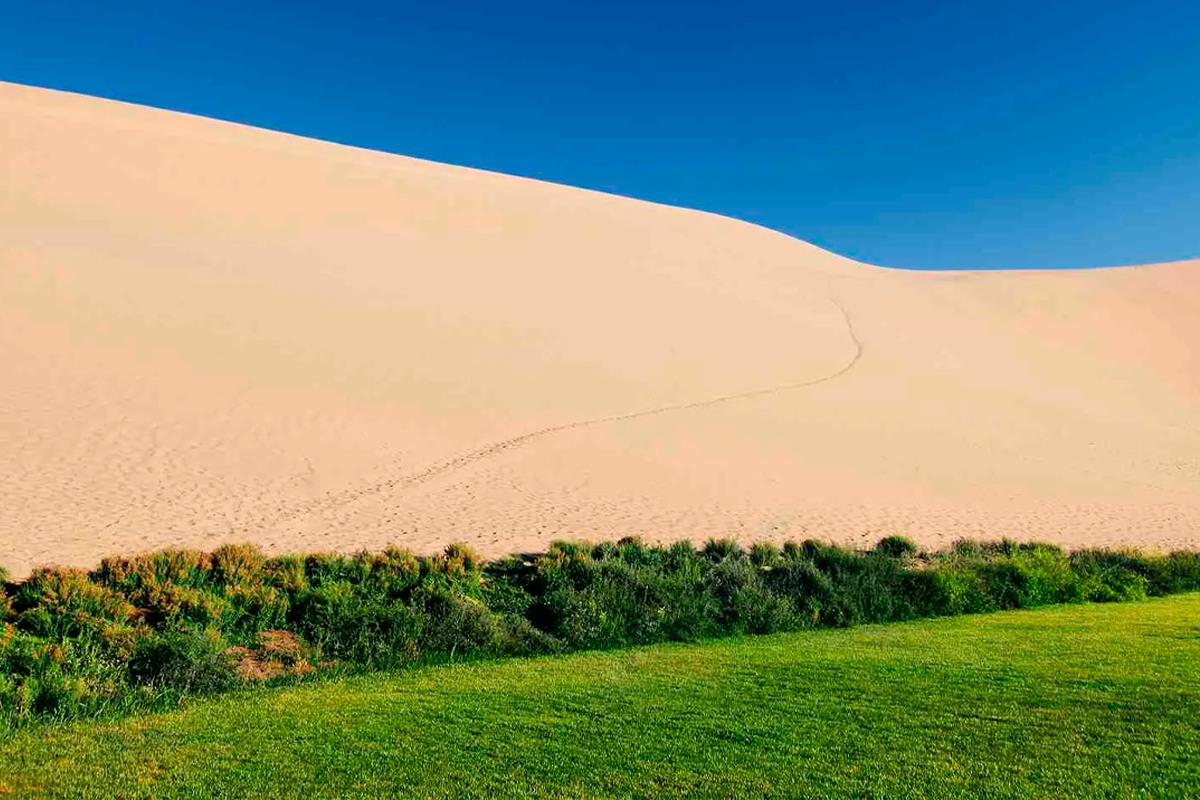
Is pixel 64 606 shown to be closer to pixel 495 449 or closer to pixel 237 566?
pixel 237 566

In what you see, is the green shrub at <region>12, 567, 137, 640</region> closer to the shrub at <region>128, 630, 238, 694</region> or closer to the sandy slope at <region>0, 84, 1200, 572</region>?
the shrub at <region>128, 630, 238, 694</region>

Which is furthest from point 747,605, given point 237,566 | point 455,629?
point 237,566

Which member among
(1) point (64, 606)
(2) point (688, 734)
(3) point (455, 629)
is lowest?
(2) point (688, 734)

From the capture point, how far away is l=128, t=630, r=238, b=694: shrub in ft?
21.8

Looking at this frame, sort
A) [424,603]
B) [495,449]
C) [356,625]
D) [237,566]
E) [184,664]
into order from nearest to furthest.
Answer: [184,664] < [356,625] < [424,603] < [237,566] < [495,449]

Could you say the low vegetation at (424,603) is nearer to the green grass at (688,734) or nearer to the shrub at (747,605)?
the shrub at (747,605)

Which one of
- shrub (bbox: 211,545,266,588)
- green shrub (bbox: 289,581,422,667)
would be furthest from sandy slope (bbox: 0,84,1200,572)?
green shrub (bbox: 289,581,422,667)

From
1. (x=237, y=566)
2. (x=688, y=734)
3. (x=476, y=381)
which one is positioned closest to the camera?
(x=688, y=734)

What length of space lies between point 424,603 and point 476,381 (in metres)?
14.6

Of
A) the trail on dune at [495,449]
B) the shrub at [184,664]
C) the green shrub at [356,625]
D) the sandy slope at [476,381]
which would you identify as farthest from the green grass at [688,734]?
the trail on dune at [495,449]

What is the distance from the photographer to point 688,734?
5238 millimetres

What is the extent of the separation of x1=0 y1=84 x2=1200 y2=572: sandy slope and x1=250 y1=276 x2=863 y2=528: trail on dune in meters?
0.09

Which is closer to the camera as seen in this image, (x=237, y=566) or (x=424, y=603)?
(x=424, y=603)

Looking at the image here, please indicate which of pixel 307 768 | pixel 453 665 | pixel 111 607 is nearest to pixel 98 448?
pixel 111 607
